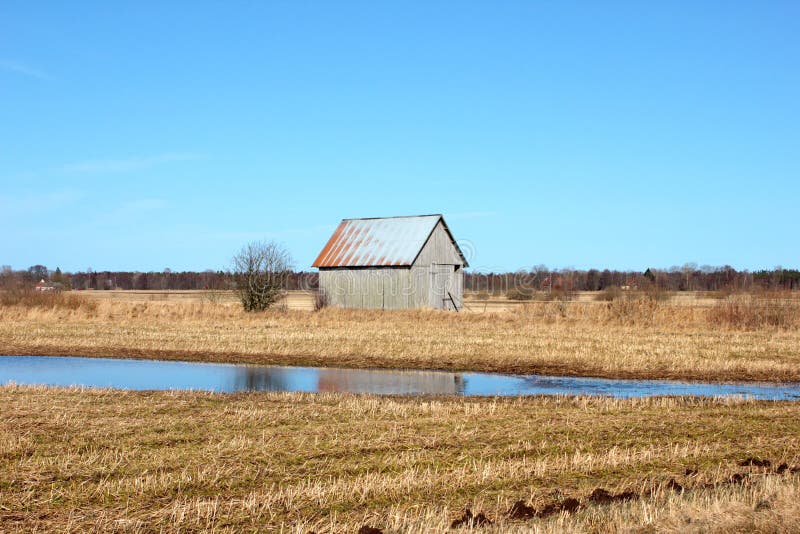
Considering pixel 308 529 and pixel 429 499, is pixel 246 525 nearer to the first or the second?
pixel 308 529

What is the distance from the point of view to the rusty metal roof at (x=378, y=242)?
45969 millimetres

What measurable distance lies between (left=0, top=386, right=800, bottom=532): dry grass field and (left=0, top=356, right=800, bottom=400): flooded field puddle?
3.03m

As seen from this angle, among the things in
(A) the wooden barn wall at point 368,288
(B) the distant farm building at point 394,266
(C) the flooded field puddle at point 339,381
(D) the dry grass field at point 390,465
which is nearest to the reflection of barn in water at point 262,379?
(C) the flooded field puddle at point 339,381

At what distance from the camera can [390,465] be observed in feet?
34.1

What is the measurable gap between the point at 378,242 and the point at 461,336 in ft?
58.6

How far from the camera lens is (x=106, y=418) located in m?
13.5

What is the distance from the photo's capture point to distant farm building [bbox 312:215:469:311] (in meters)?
45.4

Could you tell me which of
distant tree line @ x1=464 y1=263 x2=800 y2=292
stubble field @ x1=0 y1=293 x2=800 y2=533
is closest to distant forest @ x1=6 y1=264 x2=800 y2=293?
distant tree line @ x1=464 y1=263 x2=800 y2=292

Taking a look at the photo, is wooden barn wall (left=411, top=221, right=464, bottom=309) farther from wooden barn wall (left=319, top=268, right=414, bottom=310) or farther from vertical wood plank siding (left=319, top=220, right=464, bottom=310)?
wooden barn wall (left=319, top=268, right=414, bottom=310)

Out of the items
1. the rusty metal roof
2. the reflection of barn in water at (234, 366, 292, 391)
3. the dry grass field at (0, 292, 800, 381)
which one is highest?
the rusty metal roof

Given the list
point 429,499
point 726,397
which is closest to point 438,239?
point 726,397

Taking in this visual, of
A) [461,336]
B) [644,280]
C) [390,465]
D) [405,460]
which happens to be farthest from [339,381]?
[644,280]

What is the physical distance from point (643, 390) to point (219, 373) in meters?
11.6

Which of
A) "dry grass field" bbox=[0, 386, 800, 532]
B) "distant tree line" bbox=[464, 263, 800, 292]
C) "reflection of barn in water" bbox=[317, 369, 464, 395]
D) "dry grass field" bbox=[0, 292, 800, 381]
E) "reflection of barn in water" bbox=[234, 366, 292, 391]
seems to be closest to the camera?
"dry grass field" bbox=[0, 386, 800, 532]
